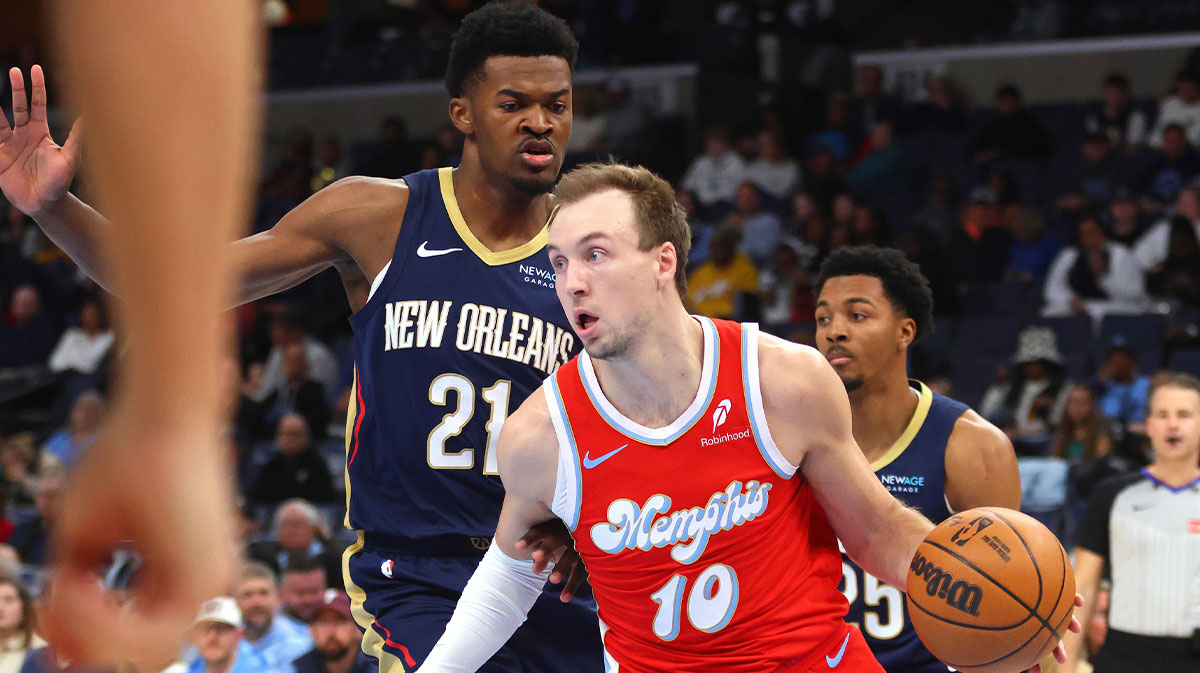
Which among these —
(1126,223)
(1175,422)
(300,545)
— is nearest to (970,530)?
(1175,422)

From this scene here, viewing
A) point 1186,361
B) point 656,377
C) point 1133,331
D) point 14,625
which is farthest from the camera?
point 1133,331

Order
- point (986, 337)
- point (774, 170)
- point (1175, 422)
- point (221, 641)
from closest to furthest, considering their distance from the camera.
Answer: point (1175, 422) → point (221, 641) → point (986, 337) → point (774, 170)

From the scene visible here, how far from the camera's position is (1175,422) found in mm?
6281

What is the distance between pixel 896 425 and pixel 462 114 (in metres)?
1.76

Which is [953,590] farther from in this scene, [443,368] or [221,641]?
[221,641]

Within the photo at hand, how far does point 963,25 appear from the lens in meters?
15.5

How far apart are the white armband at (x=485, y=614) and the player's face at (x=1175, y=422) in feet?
13.4

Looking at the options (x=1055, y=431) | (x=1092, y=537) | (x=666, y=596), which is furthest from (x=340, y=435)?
(x=666, y=596)

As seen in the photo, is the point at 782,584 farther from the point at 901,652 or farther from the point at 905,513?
the point at 901,652

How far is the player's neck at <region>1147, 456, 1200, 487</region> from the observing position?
639 cm

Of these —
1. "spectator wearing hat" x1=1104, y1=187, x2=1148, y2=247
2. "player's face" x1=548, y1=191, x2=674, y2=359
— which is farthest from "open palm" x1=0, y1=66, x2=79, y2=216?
"spectator wearing hat" x1=1104, y1=187, x2=1148, y2=247

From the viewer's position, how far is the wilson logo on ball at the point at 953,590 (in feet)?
10.2

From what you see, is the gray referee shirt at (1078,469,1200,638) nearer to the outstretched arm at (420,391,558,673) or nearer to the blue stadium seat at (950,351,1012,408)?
the blue stadium seat at (950,351,1012,408)

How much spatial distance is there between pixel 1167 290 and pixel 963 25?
6.36 m
